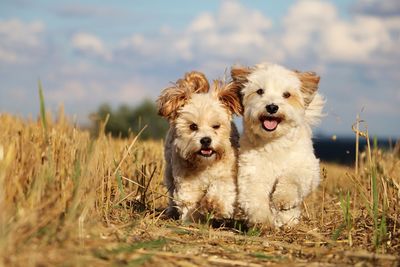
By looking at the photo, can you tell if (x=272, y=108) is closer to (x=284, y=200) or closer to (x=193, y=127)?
(x=284, y=200)

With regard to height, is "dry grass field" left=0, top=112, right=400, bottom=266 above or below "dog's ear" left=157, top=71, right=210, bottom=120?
below

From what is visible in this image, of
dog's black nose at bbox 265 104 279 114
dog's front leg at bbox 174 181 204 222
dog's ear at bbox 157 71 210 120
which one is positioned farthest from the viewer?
dog's ear at bbox 157 71 210 120

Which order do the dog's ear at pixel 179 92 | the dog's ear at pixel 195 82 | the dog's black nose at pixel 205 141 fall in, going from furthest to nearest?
the dog's ear at pixel 195 82
the dog's ear at pixel 179 92
the dog's black nose at pixel 205 141

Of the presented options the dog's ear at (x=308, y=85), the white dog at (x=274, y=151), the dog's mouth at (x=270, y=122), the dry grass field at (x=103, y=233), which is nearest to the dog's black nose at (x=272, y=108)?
the white dog at (x=274, y=151)

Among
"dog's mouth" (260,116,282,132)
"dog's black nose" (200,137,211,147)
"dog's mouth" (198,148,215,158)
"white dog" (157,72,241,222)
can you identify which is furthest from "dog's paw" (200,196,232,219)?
"dog's mouth" (260,116,282,132)

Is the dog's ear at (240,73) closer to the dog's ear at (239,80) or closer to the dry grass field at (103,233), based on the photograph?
the dog's ear at (239,80)

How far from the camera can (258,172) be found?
262 inches

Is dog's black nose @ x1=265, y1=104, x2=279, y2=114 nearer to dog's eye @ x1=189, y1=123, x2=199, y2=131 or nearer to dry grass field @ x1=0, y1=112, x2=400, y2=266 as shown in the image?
dog's eye @ x1=189, y1=123, x2=199, y2=131

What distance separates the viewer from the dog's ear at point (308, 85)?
23.0 ft

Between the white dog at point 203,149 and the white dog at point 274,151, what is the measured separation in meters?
0.22

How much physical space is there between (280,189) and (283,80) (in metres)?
1.15

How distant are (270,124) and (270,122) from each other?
3 centimetres

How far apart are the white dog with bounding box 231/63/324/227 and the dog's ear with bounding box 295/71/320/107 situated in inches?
0.6

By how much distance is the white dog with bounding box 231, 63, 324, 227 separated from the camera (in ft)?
21.2
